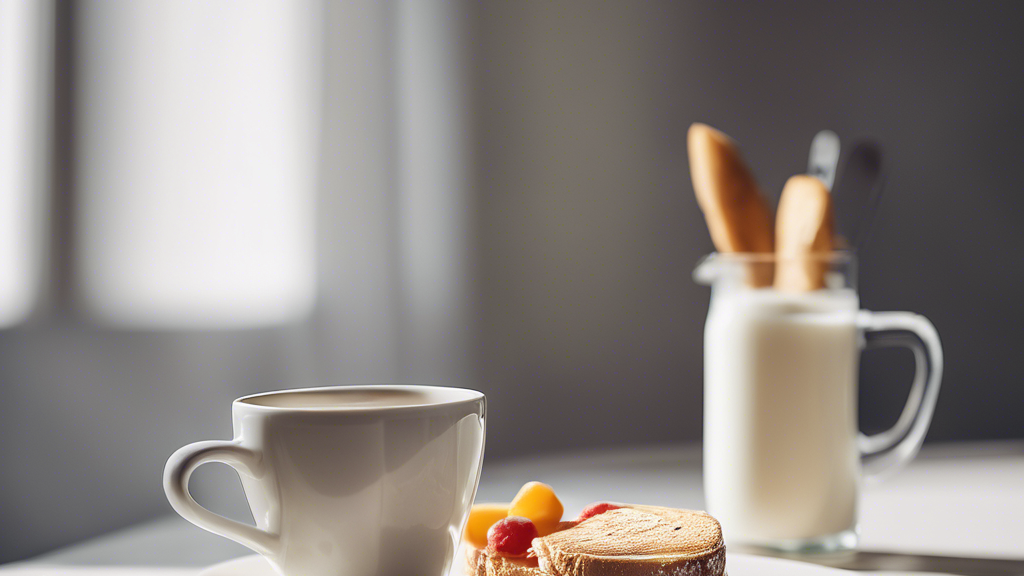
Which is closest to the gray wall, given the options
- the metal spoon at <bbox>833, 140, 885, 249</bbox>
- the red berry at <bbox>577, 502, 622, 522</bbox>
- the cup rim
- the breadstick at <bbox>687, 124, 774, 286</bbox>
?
the metal spoon at <bbox>833, 140, 885, 249</bbox>

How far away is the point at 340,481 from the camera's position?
47 cm

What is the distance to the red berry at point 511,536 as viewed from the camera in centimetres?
57

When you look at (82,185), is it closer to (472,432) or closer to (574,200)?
(472,432)

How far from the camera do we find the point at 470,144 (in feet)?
5.40

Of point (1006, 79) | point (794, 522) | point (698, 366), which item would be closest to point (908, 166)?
point (1006, 79)

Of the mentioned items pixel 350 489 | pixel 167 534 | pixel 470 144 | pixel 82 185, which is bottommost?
pixel 167 534

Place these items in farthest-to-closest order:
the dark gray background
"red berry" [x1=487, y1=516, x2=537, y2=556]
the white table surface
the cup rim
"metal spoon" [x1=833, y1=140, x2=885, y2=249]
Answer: the dark gray background → "metal spoon" [x1=833, y1=140, x2=885, y2=249] → the white table surface → "red berry" [x1=487, y1=516, x2=537, y2=556] → the cup rim

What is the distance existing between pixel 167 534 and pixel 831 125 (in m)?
1.38

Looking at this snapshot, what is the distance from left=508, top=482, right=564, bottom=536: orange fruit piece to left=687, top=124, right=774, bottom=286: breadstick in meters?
0.27

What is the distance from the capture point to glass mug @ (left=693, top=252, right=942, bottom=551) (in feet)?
2.41

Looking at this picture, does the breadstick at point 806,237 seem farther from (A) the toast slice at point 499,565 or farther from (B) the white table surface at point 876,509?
(A) the toast slice at point 499,565

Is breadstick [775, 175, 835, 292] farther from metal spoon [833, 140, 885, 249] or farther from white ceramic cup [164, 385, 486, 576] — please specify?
white ceramic cup [164, 385, 486, 576]

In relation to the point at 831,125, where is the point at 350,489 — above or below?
below

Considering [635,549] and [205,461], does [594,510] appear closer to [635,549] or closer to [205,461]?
[635,549]
